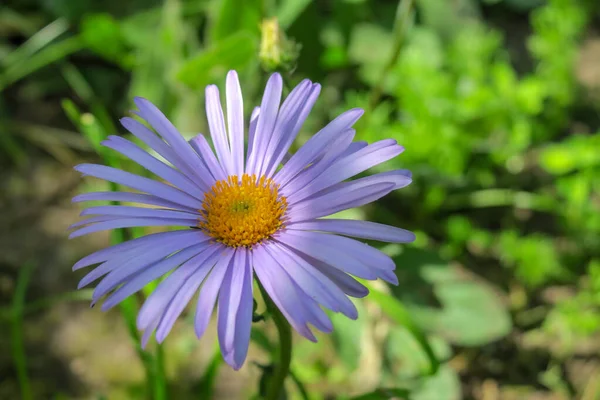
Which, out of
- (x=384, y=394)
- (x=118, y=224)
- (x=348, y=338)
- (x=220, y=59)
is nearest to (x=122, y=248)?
(x=118, y=224)

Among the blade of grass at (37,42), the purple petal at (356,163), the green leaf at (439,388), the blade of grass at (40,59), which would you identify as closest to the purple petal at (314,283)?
the purple petal at (356,163)

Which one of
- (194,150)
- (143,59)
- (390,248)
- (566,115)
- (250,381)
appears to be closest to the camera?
(194,150)

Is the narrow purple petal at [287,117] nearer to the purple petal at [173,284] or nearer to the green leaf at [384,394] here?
the purple petal at [173,284]

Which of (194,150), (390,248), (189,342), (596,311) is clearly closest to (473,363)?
(596,311)

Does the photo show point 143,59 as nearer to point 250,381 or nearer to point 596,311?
point 250,381

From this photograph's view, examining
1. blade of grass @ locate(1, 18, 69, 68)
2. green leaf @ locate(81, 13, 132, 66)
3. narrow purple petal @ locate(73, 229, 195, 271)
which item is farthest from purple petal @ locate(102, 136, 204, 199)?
blade of grass @ locate(1, 18, 69, 68)

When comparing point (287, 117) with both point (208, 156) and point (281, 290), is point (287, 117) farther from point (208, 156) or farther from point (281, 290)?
point (281, 290)

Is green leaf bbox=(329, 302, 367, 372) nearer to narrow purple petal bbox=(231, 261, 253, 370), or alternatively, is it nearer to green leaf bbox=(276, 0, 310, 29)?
narrow purple petal bbox=(231, 261, 253, 370)
